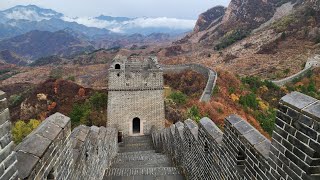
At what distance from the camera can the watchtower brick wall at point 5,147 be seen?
2850 millimetres

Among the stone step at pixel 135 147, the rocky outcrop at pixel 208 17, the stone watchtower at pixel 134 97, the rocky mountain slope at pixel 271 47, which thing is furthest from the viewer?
the rocky outcrop at pixel 208 17

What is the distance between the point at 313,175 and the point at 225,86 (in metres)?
24.4

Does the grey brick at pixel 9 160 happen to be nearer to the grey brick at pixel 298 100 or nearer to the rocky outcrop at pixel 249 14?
the grey brick at pixel 298 100

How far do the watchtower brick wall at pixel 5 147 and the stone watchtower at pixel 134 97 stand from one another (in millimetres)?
18177

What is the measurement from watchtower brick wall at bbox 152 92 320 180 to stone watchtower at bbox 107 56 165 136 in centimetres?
1381

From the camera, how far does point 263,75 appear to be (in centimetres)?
3822

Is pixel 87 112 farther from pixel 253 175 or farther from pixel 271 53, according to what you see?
pixel 271 53

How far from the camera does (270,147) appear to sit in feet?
13.3

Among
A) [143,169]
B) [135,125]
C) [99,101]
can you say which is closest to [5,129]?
[143,169]

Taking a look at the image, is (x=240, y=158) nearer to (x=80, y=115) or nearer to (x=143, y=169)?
(x=143, y=169)

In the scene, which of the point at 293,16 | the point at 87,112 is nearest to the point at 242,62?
the point at 293,16

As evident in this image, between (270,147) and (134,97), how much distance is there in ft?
58.8

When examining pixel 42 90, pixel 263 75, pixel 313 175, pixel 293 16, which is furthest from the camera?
pixel 293 16

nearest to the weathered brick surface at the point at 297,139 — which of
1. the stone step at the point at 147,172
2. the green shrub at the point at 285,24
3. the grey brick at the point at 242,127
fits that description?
the grey brick at the point at 242,127
